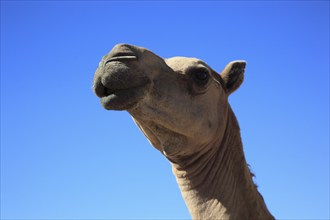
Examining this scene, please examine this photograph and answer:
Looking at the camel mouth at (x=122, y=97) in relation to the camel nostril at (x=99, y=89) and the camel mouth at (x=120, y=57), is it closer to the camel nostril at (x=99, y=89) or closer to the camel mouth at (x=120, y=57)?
the camel nostril at (x=99, y=89)

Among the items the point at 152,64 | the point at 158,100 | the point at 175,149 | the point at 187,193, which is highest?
the point at 152,64

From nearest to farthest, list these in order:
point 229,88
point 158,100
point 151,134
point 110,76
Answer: point 110,76 → point 158,100 → point 151,134 → point 229,88

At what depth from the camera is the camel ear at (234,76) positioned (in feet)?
21.3

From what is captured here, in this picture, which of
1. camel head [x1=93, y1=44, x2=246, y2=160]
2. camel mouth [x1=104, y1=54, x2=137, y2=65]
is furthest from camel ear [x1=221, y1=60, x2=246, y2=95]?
camel mouth [x1=104, y1=54, x2=137, y2=65]

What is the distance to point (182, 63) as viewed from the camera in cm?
603

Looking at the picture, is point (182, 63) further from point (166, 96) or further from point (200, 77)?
point (166, 96)

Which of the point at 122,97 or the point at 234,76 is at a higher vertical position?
the point at 234,76

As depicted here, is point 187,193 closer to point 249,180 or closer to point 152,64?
point 249,180

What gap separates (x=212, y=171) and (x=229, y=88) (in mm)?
1136

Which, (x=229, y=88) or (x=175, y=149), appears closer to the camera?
(x=175, y=149)

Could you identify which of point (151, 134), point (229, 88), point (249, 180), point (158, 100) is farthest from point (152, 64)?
point (249, 180)

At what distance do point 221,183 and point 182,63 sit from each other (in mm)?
1417

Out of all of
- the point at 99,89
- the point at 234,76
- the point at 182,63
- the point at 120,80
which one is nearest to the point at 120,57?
the point at 120,80

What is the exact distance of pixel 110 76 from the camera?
5.32m
